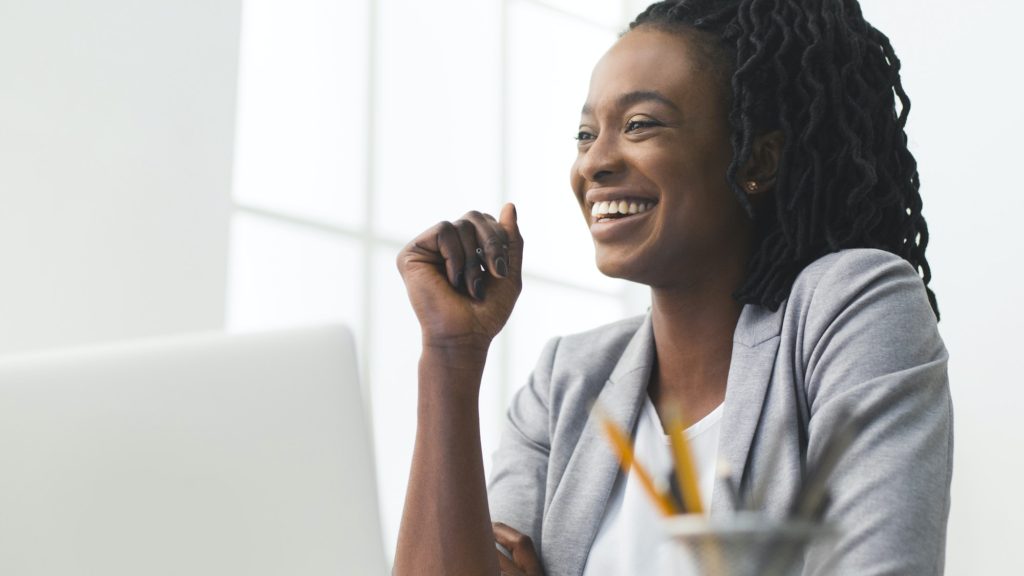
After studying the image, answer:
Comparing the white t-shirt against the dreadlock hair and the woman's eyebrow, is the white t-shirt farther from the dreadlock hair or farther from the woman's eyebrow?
the woman's eyebrow

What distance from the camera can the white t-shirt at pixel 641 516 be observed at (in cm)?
152

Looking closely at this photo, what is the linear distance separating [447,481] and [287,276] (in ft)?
4.88

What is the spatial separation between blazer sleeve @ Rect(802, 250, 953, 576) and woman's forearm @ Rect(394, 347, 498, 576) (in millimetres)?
447

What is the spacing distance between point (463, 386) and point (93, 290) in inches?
49.9

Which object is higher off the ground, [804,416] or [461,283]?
[461,283]

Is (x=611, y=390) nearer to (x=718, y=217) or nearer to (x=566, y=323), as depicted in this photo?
(x=718, y=217)

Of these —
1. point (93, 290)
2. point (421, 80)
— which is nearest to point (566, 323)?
point (421, 80)

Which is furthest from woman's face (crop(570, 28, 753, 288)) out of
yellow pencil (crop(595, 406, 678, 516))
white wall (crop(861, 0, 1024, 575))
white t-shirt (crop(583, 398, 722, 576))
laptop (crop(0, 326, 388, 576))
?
white wall (crop(861, 0, 1024, 575))

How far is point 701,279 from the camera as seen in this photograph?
65.3 inches

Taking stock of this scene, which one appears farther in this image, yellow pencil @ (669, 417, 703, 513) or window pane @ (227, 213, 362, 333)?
window pane @ (227, 213, 362, 333)

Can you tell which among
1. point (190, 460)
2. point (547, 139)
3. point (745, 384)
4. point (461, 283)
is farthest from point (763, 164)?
point (547, 139)

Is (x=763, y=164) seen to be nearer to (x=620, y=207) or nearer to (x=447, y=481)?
(x=620, y=207)

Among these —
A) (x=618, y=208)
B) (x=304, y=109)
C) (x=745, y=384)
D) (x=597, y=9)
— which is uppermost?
(x=597, y=9)

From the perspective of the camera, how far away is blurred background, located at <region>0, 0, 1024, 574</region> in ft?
8.09
